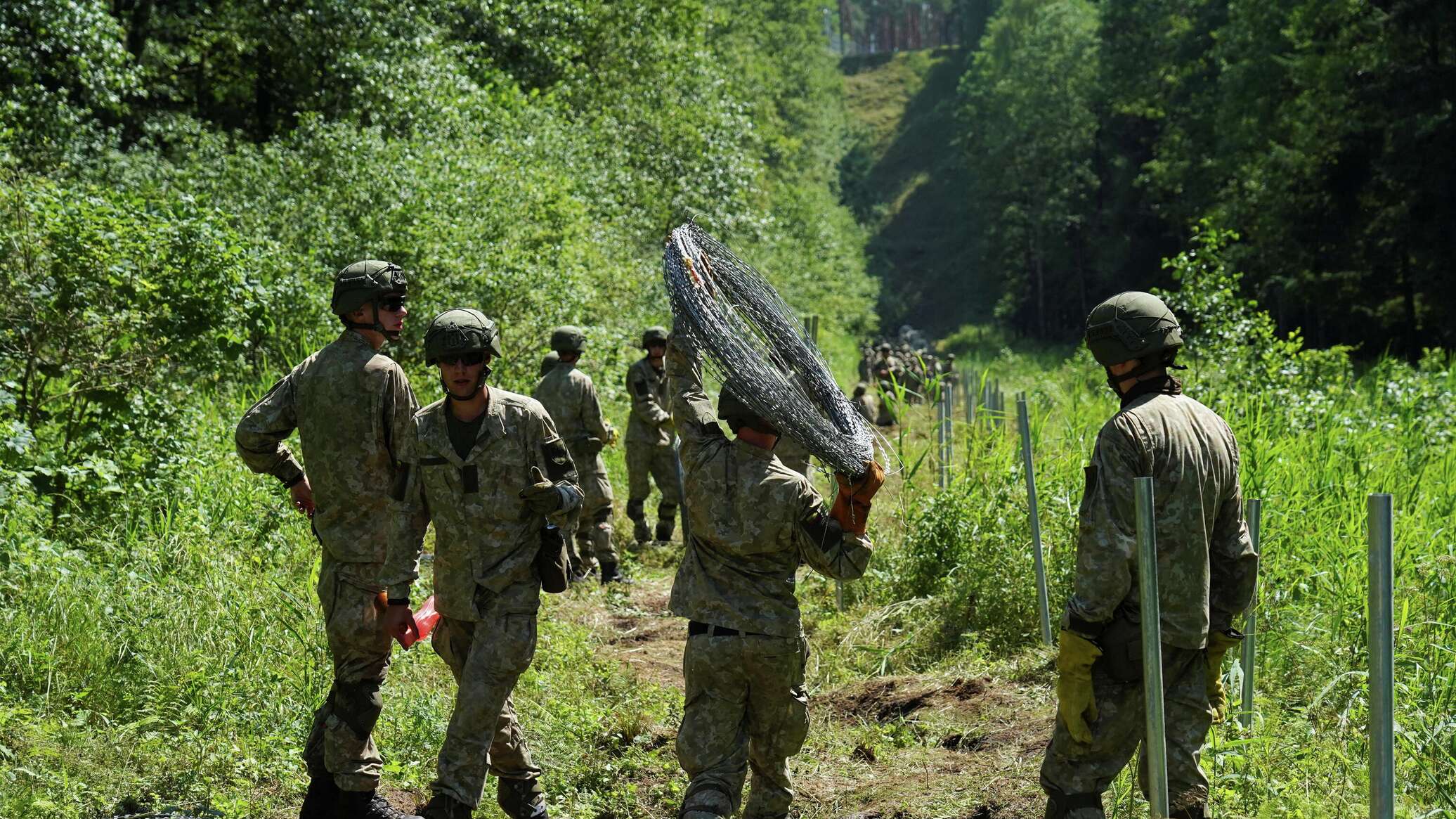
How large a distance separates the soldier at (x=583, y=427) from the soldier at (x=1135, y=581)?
18.8ft

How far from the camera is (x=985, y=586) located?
7.54 m

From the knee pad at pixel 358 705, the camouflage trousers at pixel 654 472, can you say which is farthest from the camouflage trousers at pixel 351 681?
the camouflage trousers at pixel 654 472

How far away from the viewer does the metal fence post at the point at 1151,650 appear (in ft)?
11.8

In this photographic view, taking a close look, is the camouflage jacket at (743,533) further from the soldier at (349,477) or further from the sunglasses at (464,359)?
the soldier at (349,477)

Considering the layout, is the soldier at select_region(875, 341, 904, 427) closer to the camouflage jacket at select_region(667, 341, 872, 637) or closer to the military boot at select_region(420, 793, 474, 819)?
the camouflage jacket at select_region(667, 341, 872, 637)

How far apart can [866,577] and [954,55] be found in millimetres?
107510

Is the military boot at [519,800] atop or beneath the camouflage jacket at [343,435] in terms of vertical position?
beneath

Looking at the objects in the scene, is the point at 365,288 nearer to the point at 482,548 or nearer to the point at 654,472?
the point at 482,548

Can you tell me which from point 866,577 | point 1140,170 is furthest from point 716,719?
point 1140,170

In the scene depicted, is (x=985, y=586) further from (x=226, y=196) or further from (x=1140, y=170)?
(x=1140, y=170)

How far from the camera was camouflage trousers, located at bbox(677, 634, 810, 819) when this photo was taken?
14.3ft

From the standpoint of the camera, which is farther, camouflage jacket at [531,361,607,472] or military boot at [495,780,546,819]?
camouflage jacket at [531,361,607,472]

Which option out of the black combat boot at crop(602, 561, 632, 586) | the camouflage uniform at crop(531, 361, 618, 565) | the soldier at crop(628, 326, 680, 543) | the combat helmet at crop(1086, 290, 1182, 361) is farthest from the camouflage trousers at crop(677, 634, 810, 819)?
the soldier at crop(628, 326, 680, 543)

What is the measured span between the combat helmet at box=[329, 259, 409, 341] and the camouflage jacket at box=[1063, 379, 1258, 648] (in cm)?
293
